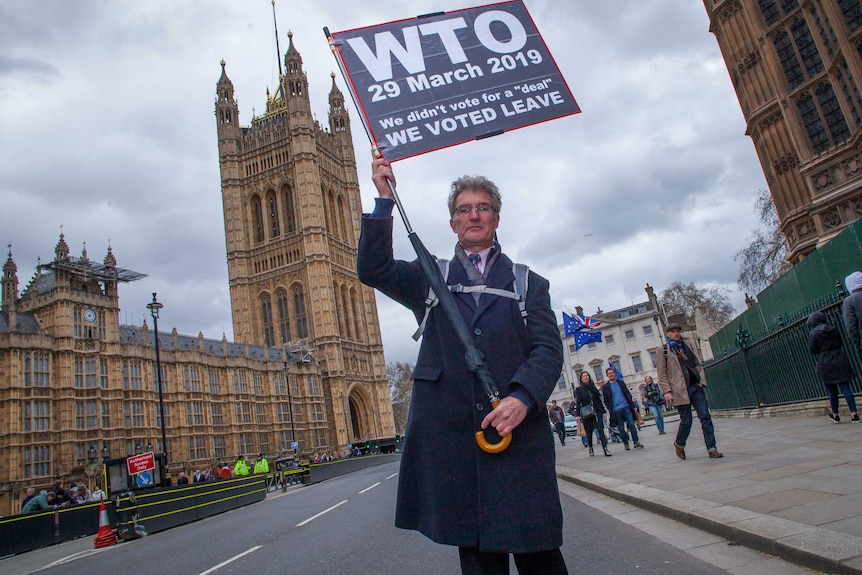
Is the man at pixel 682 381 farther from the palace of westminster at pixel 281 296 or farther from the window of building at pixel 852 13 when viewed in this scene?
the window of building at pixel 852 13

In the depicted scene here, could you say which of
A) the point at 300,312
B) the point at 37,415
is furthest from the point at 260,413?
the point at 37,415

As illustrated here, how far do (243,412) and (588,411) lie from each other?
44.1 meters

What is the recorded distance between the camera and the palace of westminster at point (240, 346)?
3516 centimetres

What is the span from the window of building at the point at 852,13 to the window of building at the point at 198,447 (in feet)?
152

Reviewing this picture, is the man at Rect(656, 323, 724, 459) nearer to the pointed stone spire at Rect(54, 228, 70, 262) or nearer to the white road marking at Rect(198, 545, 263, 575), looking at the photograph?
the white road marking at Rect(198, 545, 263, 575)

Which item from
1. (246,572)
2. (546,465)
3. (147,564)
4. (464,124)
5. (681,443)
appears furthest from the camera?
(681,443)

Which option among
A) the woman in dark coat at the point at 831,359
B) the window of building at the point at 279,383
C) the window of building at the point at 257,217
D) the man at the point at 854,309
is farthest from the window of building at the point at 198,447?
the man at the point at 854,309

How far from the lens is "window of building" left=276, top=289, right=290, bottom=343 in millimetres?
73125

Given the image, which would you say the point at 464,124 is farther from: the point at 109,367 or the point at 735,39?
the point at 109,367

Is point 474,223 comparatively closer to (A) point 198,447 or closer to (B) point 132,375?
(B) point 132,375

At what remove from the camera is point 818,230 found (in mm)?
18031

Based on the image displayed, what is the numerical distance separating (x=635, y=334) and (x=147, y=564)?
64.0m

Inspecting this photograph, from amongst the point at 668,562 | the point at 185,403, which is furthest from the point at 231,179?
the point at 668,562

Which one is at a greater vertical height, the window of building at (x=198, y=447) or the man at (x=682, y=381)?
the window of building at (x=198, y=447)
